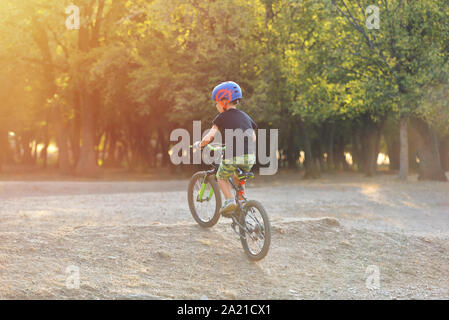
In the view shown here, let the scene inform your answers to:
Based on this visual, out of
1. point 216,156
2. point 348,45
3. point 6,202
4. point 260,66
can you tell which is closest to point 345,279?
point 216,156

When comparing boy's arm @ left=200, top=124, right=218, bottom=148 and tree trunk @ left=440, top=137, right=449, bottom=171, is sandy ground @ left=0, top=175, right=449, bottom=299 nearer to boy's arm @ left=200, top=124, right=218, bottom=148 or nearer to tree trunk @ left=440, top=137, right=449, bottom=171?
boy's arm @ left=200, top=124, right=218, bottom=148

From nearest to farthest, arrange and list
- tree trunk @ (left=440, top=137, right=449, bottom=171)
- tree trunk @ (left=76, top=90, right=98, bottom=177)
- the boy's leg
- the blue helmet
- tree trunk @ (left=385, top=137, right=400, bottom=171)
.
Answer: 1. the blue helmet
2. the boy's leg
3. tree trunk @ (left=76, top=90, right=98, bottom=177)
4. tree trunk @ (left=440, top=137, right=449, bottom=171)
5. tree trunk @ (left=385, top=137, right=400, bottom=171)

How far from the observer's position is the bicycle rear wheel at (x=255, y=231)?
7.14 meters

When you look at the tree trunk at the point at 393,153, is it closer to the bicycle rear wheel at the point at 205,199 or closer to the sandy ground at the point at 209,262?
the sandy ground at the point at 209,262

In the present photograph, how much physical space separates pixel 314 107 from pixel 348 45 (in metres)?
3.14

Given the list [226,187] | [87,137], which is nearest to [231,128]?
[226,187]

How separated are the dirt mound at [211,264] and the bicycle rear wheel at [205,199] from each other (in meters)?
0.19

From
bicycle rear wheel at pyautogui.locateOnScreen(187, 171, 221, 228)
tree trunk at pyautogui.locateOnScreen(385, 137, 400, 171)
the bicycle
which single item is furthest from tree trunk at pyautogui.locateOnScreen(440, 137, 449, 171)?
the bicycle

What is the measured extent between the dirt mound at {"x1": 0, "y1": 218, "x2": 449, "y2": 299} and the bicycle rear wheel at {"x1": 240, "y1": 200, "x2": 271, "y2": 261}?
17 centimetres

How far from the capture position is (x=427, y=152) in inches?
938

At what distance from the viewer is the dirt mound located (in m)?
6.57

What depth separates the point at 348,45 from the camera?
20953 mm

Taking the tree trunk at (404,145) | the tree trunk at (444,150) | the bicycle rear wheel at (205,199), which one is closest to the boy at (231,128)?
the bicycle rear wheel at (205,199)

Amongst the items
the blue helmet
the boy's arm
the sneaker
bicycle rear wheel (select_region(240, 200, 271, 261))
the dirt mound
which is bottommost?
the dirt mound
